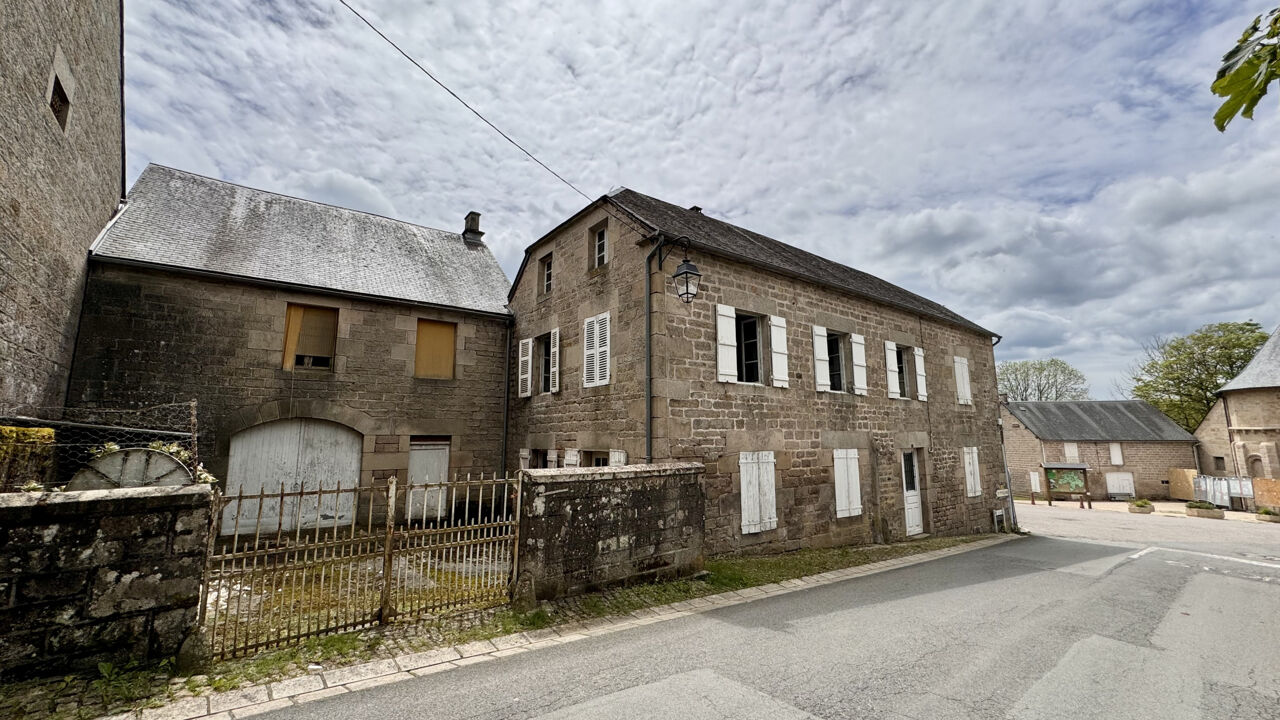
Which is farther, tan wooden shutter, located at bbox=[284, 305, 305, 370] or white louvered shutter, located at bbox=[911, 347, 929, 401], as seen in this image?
white louvered shutter, located at bbox=[911, 347, 929, 401]

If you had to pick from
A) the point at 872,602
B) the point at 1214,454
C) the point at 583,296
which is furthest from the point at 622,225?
the point at 1214,454

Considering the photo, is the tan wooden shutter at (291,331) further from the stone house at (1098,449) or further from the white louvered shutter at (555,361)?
the stone house at (1098,449)

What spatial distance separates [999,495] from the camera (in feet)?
47.6

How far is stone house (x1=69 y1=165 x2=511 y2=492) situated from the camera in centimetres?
888

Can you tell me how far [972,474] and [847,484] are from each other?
19.5 feet

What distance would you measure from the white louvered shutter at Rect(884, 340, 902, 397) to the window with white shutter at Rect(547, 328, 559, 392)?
732cm

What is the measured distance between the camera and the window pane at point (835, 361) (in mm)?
10897

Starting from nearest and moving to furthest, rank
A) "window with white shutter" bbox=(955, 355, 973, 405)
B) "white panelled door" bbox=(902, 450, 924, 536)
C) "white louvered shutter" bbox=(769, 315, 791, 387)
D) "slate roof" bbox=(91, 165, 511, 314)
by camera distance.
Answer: "white louvered shutter" bbox=(769, 315, 791, 387), "slate roof" bbox=(91, 165, 511, 314), "white panelled door" bbox=(902, 450, 924, 536), "window with white shutter" bbox=(955, 355, 973, 405)

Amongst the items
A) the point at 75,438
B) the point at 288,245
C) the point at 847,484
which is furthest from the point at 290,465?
the point at 847,484

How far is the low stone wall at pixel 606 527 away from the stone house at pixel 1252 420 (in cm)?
3452

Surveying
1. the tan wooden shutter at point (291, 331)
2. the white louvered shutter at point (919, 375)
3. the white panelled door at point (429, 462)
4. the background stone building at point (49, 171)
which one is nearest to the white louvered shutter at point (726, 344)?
the white panelled door at point (429, 462)

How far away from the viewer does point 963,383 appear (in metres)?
14.1

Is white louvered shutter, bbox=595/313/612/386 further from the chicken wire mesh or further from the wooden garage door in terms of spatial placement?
the chicken wire mesh

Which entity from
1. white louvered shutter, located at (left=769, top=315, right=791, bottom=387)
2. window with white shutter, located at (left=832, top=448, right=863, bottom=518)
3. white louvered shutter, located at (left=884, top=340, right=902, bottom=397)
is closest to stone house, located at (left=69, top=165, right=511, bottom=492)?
white louvered shutter, located at (left=769, top=315, right=791, bottom=387)
